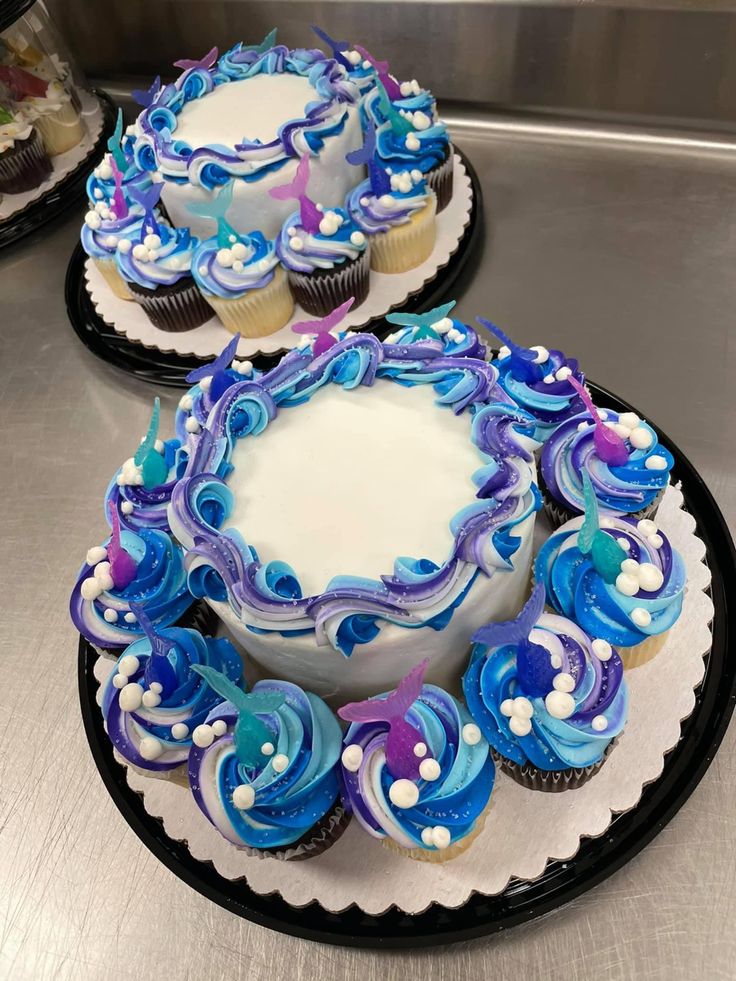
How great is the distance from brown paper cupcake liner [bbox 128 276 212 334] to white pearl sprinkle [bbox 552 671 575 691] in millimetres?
1318

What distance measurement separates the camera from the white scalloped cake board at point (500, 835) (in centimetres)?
111

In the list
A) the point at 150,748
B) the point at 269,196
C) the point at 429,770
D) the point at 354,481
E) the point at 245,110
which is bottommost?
the point at 150,748

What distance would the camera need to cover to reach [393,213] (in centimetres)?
186

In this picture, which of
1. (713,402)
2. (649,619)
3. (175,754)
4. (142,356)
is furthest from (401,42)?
(175,754)

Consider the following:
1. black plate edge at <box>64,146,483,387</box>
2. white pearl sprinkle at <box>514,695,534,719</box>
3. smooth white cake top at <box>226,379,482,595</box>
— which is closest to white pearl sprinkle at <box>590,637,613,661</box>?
white pearl sprinkle at <box>514,695,534,719</box>

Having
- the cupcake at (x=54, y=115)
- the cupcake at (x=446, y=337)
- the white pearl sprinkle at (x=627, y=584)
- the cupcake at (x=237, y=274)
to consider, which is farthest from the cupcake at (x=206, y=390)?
the cupcake at (x=54, y=115)

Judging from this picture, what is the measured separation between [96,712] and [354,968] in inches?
24.2

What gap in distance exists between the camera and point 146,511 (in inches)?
Answer: 52.9

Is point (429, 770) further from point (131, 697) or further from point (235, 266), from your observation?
point (235, 266)

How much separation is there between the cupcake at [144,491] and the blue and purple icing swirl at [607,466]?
2.16 feet

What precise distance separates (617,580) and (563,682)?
7.5 inches

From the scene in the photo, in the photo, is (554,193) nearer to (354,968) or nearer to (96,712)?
(96,712)

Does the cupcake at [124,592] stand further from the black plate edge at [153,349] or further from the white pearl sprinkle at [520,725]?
the black plate edge at [153,349]

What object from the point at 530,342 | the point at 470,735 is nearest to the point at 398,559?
the point at 470,735
